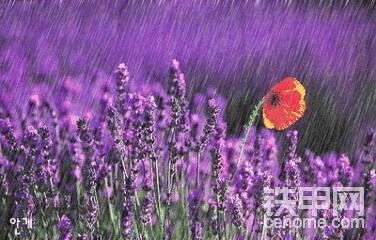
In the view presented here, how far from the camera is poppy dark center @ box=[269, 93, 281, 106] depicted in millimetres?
3148

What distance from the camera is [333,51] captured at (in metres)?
3.68

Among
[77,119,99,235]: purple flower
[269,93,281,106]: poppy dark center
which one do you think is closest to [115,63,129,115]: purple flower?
[77,119,99,235]: purple flower

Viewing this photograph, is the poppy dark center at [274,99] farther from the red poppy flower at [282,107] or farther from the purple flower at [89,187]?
the purple flower at [89,187]

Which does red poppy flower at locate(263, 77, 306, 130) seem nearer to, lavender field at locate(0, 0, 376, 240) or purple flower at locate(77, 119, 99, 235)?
lavender field at locate(0, 0, 376, 240)

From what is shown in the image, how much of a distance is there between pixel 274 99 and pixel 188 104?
0.58 m

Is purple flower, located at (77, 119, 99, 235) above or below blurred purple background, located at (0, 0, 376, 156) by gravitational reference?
below

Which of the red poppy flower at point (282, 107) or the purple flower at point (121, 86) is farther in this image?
the red poppy flower at point (282, 107)

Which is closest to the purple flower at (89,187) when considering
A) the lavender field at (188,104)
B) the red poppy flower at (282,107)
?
the lavender field at (188,104)

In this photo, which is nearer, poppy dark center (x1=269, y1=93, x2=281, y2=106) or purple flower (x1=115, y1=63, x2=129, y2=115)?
purple flower (x1=115, y1=63, x2=129, y2=115)

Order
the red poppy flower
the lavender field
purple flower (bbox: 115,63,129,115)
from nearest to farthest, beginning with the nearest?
purple flower (bbox: 115,63,129,115) → the lavender field → the red poppy flower

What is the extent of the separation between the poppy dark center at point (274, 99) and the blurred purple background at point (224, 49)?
0.88ft

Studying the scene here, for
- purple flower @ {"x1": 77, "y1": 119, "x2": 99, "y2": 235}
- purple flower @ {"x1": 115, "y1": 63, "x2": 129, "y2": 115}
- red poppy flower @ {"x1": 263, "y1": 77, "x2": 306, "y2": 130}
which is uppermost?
red poppy flower @ {"x1": 263, "y1": 77, "x2": 306, "y2": 130}

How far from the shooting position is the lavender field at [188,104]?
234 centimetres

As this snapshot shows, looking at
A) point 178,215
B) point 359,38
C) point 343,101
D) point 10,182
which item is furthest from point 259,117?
point 10,182
